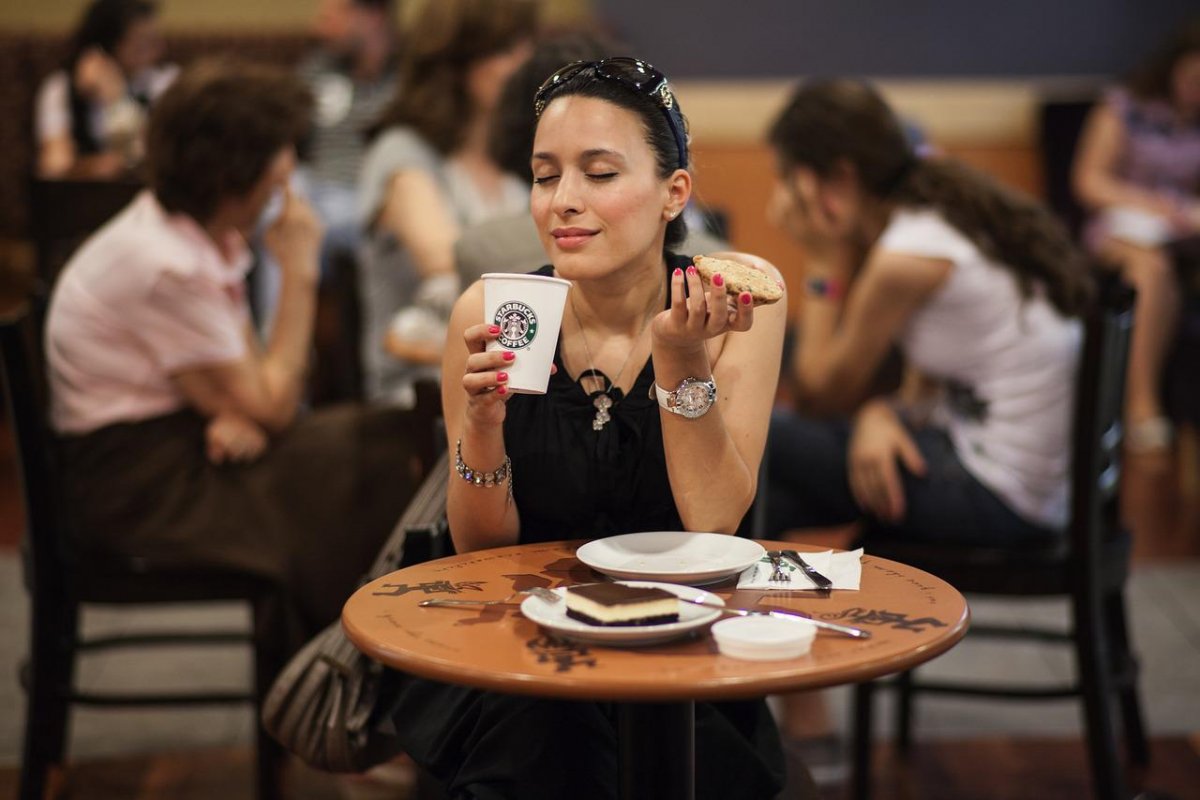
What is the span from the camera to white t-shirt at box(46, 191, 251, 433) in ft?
8.43

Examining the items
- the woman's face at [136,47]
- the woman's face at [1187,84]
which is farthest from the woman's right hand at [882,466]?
the woman's face at [1187,84]

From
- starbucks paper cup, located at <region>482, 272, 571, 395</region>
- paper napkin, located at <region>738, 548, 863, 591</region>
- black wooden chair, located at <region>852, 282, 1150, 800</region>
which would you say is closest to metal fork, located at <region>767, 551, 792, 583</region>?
paper napkin, located at <region>738, 548, 863, 591</region>

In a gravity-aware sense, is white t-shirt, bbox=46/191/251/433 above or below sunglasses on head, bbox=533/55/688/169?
below

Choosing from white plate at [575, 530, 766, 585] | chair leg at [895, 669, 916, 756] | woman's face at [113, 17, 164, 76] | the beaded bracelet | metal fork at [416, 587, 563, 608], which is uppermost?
woman's face at [113, 17, 164, 76]

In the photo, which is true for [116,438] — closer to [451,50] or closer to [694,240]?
[694,240]

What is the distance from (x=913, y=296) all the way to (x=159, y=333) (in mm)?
1477

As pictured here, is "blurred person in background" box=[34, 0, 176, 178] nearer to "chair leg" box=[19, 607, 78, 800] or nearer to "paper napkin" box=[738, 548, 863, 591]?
"chair leg" box=[19, 607, 78, 800]

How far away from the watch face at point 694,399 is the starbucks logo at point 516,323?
0.74 ft

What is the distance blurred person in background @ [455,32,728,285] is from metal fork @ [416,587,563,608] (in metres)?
0.91

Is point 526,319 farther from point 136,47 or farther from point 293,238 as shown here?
point 136,47

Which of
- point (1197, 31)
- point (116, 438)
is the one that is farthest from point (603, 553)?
point (1197, 31)

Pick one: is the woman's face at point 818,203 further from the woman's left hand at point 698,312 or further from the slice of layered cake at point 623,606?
the slice of layered cake at point 623,606

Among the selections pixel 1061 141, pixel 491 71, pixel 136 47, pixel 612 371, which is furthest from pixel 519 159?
pixel 1061 141

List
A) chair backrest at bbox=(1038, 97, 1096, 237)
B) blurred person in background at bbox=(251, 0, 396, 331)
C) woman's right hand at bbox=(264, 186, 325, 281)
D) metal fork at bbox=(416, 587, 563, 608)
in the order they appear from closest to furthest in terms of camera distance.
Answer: metal fork at bbox=(416, 587, 563, 608), woman's right hand at bbox=(264, 186, 325, 281), blurred person in background at bbox=(251, 0, 396, 331), chair backrest at bbox=(1038, 97, 1096, 237)
